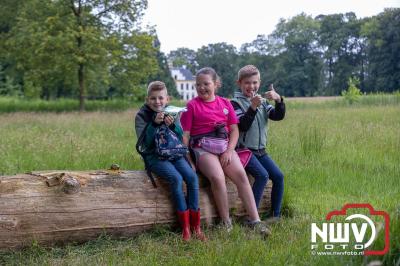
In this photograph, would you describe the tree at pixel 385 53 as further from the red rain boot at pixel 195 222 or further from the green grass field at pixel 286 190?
the red rain boot at pixel 195 222

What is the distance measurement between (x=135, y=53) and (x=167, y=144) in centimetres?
2230

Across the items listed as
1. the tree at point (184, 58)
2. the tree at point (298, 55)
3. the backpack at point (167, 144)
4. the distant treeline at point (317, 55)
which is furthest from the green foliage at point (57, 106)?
the tree at point (184, 58)

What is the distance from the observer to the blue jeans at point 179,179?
171 inches

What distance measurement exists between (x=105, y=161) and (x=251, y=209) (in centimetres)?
308

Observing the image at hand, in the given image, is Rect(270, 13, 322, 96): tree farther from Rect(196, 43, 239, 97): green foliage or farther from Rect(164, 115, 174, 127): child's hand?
Rect(164, 115, 174, 127): child's hand

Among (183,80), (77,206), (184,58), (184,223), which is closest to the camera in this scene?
(77,206)

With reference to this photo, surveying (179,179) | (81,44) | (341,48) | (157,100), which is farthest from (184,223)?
(341,48)

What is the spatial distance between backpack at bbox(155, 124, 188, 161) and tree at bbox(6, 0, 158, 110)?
1943 cm

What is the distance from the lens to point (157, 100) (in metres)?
4.49

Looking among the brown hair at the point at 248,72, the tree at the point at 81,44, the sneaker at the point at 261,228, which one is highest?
the tree at the point at 81,44

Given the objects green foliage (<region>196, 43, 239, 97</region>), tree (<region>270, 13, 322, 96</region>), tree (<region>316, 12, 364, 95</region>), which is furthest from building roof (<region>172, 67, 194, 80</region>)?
tree (<region>316, 12, 364, 95</region>)

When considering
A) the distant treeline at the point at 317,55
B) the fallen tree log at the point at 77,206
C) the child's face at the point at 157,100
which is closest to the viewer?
the fallen tree log at the point at 77,206

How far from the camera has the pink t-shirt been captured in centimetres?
466

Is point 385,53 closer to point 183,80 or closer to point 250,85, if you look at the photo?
point 183,80
